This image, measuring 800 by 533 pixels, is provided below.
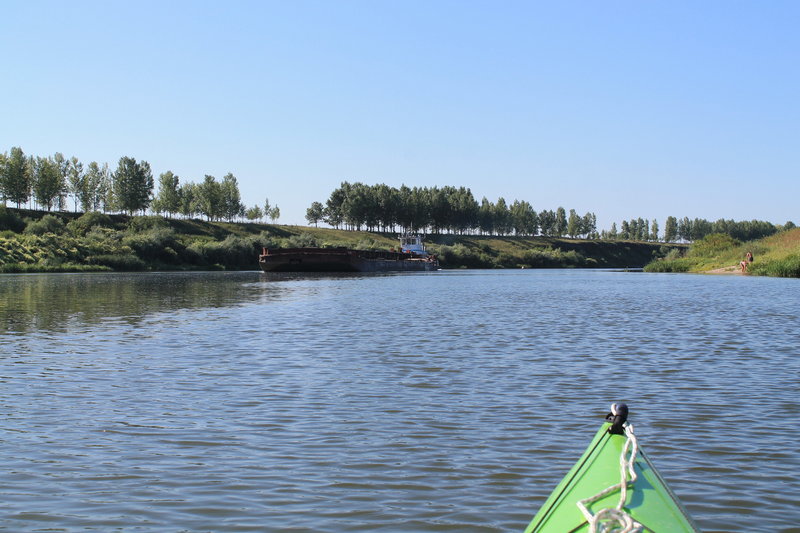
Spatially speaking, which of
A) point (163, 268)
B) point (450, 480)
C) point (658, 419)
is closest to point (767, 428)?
Result: point (658, 419)

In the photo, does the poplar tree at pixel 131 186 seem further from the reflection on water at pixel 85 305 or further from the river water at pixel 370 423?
the river water at pixel 370 423

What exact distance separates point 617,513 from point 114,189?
161 meters

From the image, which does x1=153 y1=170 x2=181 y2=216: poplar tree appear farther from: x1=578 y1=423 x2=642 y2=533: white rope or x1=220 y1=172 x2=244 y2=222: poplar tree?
x1=578 y1=423 x2=642 y2=533: white rope

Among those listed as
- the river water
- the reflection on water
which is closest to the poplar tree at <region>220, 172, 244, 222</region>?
the reflection on water

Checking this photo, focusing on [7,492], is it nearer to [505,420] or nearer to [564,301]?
[505,420]

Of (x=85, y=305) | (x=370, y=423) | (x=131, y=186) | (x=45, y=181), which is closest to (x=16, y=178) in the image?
(x=45, y=181)

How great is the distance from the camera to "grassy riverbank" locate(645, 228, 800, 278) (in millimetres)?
66144

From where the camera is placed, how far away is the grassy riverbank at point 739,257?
66144 millimetres

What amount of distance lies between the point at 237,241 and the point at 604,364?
10385 cm

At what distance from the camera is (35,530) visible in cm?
662

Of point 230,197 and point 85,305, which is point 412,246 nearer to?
point 230,197

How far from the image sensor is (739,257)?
81562 mm

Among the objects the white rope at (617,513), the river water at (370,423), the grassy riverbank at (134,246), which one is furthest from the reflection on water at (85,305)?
the grassy riverbank at (134,246)

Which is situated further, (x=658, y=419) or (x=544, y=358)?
(x=544, y=358)
